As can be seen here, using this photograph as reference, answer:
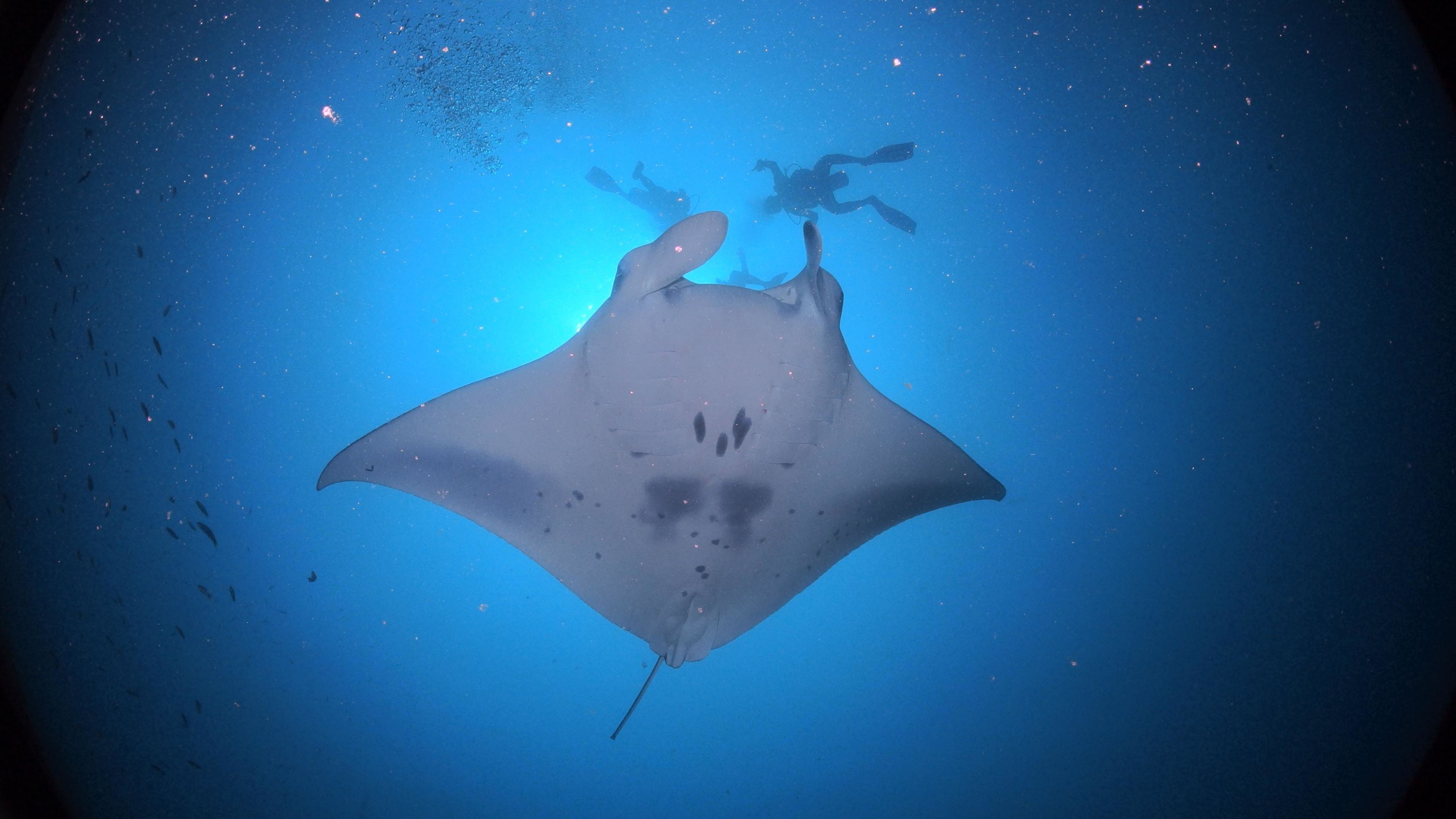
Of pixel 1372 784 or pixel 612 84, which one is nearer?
pixel 612 84

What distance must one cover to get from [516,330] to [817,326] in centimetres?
267

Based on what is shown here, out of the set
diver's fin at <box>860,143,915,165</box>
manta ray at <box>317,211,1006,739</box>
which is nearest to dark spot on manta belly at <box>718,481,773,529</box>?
manta ray at <box>317,211,1006,739</box>

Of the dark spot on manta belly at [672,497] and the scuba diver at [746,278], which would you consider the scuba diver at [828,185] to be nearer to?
the scuba diver at [746,278]

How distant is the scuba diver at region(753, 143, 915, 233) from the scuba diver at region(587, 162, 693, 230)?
0.56m

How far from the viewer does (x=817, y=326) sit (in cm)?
144

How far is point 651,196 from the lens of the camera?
3.16 meters

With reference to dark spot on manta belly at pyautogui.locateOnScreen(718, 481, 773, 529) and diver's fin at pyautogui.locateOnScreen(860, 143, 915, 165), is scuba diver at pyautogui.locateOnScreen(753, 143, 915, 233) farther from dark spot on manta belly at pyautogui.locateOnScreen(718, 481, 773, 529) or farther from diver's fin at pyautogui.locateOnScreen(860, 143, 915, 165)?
dark spot on manta belly at pyautogui.locateOnScreen(718, 481, 773, 529)

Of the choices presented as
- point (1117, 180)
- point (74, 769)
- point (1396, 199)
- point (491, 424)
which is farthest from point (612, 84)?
point (74, 769)

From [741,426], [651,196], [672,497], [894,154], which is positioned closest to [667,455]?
[672,497]

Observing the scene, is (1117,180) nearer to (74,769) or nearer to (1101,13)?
(1101,13)

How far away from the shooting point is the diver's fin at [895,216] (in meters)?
3.04

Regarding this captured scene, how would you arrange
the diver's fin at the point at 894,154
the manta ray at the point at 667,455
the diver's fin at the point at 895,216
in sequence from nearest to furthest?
the manta ray at the point at 667,455
the diver's fin at the point at 894,154
the diver's fin at the point at 895,216

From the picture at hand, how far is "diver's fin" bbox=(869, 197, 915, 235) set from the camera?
3035 mm

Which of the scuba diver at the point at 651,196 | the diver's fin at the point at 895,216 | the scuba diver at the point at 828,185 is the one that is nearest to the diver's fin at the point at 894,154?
the scuba diver at the point at 828,185
